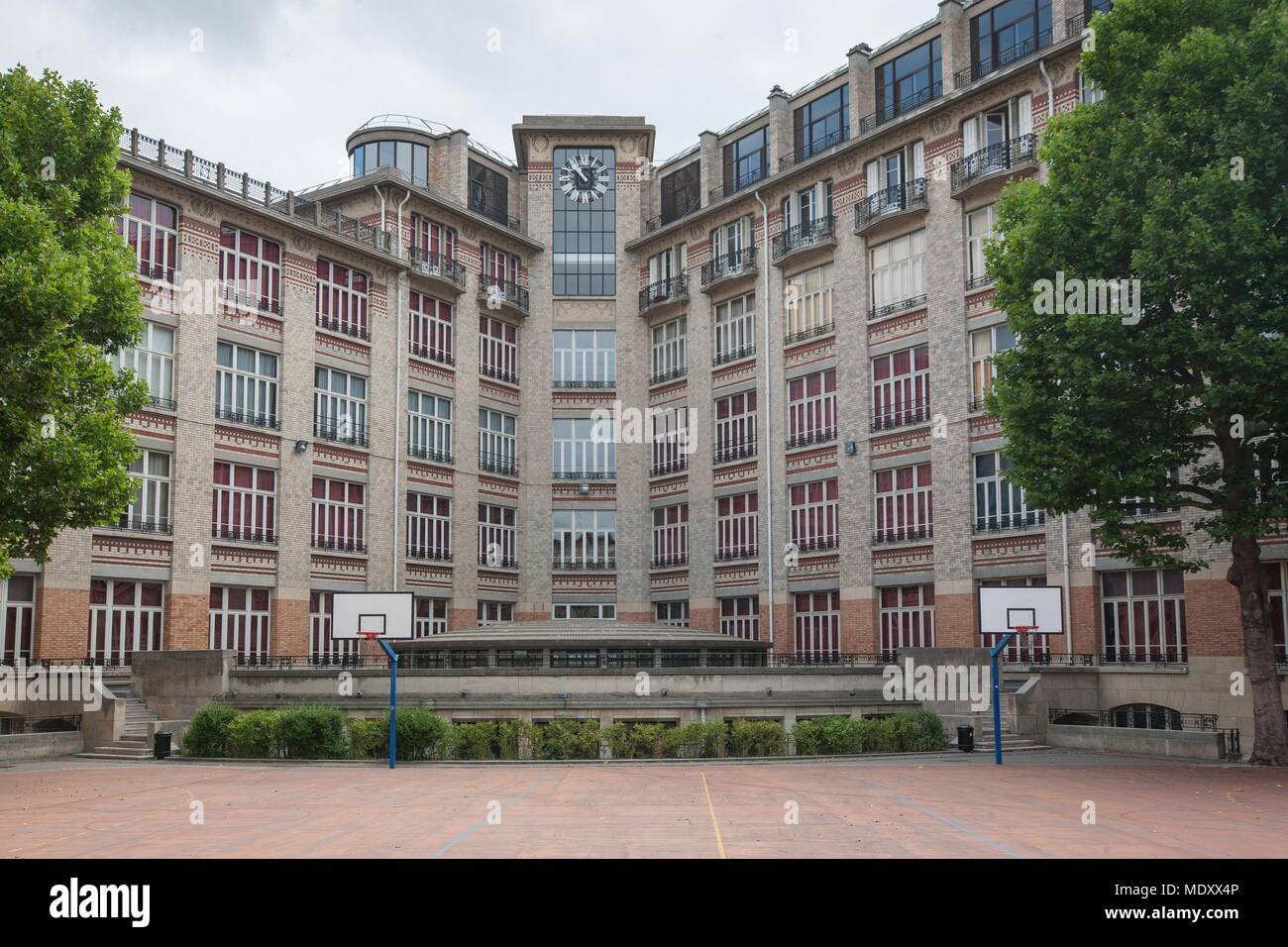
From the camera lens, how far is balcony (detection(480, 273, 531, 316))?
52.0 metres

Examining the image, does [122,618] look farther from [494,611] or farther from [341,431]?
[494,611]

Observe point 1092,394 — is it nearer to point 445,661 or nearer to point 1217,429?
point 1217,429

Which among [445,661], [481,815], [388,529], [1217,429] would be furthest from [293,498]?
[1217,429]

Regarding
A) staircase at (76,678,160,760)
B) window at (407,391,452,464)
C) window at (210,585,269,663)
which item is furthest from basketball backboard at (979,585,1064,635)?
window at (210,585,269,663)

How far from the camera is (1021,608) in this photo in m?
32.1

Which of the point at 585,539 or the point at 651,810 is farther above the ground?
the point at 585,539

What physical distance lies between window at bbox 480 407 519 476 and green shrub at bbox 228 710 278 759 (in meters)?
23.8

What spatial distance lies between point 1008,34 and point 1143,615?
20756 millimetres

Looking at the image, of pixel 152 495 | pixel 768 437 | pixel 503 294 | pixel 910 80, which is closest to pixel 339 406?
pixel 152 495

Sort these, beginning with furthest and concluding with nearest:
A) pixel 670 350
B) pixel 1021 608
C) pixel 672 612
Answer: pixel 670 350 < pixel 672 612 < pixel 1021 608

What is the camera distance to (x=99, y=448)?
25.1 meters

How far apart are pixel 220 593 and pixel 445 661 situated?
1244cm

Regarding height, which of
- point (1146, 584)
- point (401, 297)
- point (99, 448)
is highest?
point (401, 297)

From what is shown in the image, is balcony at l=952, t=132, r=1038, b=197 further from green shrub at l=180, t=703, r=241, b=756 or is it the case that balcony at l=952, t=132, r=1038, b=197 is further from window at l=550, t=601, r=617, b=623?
green shrub at l=180, t=703, r=241, b=756
